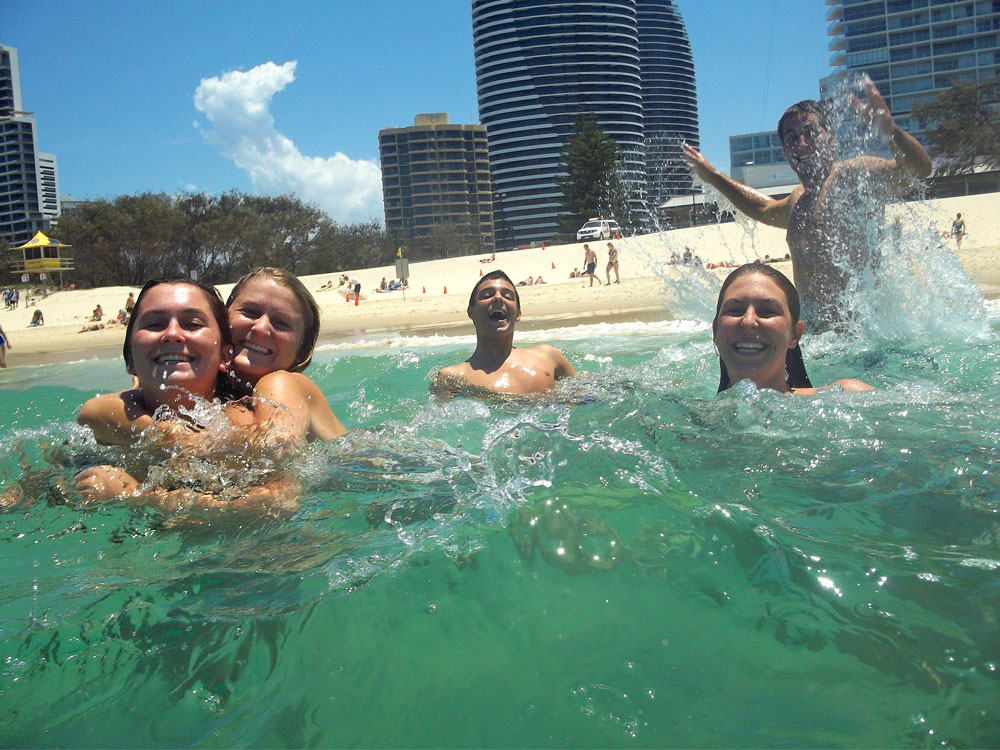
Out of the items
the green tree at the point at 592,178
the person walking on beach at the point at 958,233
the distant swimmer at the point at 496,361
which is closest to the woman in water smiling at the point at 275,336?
the distant swimmer at the point at 496,361

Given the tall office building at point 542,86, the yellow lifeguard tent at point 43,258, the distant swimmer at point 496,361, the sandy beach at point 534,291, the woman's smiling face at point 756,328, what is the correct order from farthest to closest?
the tall office building at point 542,86, the yellow lifeguard tent at point 43,258, the sandy beach at point 534,291, the distant swimmer at point 496,361, the woman's smiling face at point 756,328

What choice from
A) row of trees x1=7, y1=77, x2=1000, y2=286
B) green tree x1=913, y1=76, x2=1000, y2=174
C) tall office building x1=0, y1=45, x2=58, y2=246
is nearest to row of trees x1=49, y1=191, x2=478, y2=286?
row of trees x1=7, y1=77, x2=1000, y2=286

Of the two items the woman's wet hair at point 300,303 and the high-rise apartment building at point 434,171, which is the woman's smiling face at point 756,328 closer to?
the woman's wet hair at point 300,303

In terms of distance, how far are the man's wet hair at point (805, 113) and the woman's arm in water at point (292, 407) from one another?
4.19 meters

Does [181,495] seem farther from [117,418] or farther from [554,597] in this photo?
[554,597]

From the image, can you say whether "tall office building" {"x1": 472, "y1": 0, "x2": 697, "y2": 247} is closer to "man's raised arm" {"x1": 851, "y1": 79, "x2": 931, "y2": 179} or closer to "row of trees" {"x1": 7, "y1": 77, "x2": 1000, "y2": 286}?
"row of trees" {"x1": 7, "y1": 77, "x2": 1000, "y2": 286}

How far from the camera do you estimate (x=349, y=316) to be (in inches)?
954

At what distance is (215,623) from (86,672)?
0.98ft

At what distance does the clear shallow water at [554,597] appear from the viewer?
5.31 ft

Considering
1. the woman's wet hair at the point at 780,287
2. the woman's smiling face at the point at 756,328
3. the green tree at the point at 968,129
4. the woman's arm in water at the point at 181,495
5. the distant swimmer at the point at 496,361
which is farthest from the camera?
the green tree at the point at 968,129

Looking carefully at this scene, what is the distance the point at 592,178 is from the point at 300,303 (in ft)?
176

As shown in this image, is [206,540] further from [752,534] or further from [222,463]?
[752,534]

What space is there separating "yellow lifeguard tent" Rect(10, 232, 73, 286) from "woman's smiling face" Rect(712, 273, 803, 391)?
43958 millimetres

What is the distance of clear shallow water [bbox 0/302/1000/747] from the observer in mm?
1617
